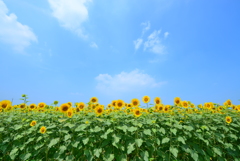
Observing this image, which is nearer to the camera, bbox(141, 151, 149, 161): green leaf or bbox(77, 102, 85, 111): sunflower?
bbox(141, 151, 149, 161): green leaf

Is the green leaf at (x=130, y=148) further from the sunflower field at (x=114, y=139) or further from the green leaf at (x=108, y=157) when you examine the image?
the green leaf at (x=108, y=157)

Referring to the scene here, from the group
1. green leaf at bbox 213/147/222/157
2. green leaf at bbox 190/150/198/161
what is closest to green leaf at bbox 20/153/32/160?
green leaf at bbox 190/150/198/161

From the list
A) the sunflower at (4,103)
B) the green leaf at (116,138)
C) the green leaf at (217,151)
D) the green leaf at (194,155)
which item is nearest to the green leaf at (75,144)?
the green leaf at (116,138)

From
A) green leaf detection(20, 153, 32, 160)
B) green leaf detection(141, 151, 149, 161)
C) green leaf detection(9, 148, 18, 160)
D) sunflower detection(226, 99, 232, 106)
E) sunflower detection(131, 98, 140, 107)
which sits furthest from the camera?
sunflower detection(226, 99, 232, 106)

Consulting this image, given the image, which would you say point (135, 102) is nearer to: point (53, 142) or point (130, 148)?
point (130, 148)

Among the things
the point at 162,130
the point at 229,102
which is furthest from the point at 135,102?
the point at 229,102

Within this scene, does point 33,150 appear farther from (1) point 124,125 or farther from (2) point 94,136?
(1) point 124,125

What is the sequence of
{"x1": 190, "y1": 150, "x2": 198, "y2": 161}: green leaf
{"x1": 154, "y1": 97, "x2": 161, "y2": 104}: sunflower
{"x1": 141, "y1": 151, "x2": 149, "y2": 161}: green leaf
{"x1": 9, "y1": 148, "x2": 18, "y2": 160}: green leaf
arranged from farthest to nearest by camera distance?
{"x1": 154, "y1": 97, "x2": 161, "y2": 104}: sunflower, {"x1": 9, "y1": 148, "x2": 18, "y2": 160}: green leaf, {"x1": 190, "y1": 150, "x2": 198, "y2": 161}: green leaf, {"x1": 141, "y1": 151, "x2": 149, "y2": 161}: green leaf

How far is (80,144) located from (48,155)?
3.75 feet

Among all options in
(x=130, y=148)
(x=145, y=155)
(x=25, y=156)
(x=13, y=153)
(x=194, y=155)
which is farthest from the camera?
(x=13, y=153)

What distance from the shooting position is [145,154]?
4.17 meters

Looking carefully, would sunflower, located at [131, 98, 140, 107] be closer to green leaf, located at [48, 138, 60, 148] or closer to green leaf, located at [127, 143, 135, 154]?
green leaf, located at [127, 143, 135, 154]

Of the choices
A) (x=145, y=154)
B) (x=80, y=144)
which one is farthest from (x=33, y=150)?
(x=145, y=154)

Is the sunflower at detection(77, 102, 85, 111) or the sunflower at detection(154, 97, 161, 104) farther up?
the sunflower at detection(154, 97, 161, 104)
